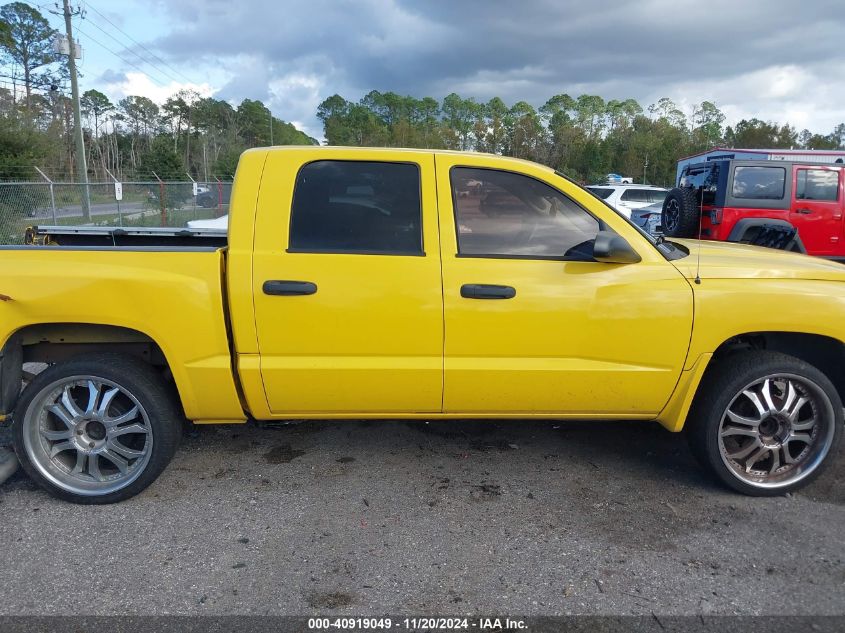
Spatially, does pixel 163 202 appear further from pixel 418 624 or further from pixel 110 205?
pixel 418 624

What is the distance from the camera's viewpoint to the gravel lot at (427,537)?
98.8 inches

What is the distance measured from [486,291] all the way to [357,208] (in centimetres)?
83

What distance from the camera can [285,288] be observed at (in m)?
3.03

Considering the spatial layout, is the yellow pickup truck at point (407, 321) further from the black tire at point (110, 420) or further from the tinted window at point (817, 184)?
the tinted window at point (817, 184)

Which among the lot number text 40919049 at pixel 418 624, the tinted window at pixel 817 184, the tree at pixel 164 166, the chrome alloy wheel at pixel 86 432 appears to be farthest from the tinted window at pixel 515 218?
the tree at pixel 164 166

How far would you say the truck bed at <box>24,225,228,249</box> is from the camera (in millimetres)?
4027

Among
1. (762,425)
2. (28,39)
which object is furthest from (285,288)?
(28,39)

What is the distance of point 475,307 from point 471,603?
1392 millimetres

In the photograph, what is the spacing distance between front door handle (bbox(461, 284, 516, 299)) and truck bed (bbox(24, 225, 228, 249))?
1906mm

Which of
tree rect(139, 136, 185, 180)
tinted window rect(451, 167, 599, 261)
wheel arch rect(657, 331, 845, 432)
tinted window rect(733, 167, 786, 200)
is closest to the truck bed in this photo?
tinted window rect(451, 167, 599, 261)

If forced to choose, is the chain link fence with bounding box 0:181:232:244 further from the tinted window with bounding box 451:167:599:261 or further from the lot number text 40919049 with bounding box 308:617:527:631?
the lot number text 40919049 with bounding box 308:617:527:631

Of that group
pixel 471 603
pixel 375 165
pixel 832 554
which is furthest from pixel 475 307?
pixel 832 554

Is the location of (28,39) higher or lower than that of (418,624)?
higher

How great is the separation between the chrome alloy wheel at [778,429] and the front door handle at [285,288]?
7.78 ft
